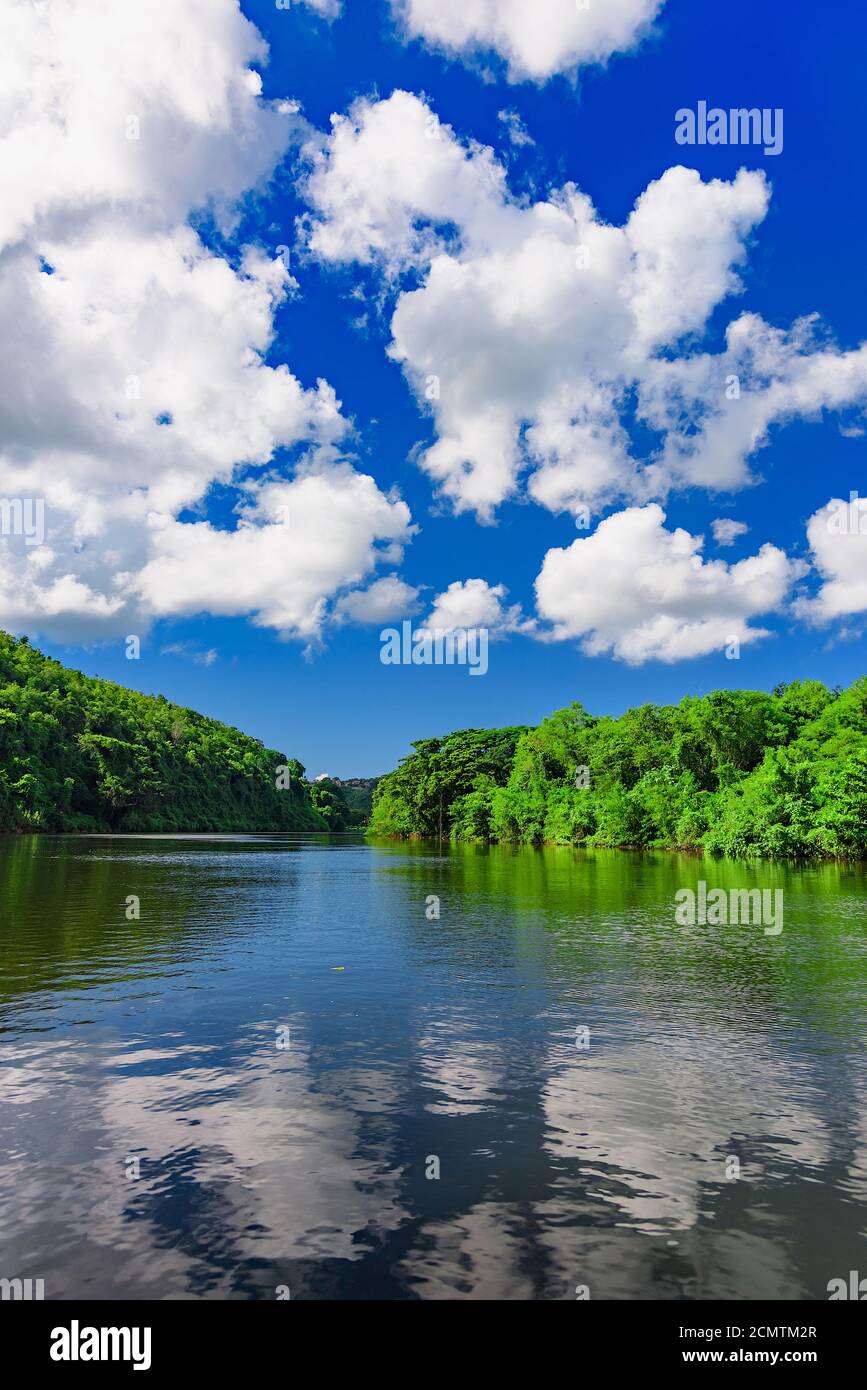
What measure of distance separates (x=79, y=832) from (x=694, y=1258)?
463ft

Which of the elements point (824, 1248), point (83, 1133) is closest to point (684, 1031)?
point (824, 1248)

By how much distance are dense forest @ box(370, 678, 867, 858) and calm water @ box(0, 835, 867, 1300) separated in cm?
4222

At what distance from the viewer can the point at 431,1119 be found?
9.84 m

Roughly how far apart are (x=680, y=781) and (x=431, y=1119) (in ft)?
238

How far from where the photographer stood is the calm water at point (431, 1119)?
271 inches

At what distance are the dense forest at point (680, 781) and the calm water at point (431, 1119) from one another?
4222cm

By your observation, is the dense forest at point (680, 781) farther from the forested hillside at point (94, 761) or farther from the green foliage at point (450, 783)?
the forested hillside at point (94, 761)

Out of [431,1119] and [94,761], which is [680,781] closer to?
[431,1119]

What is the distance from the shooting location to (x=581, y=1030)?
13.9m
